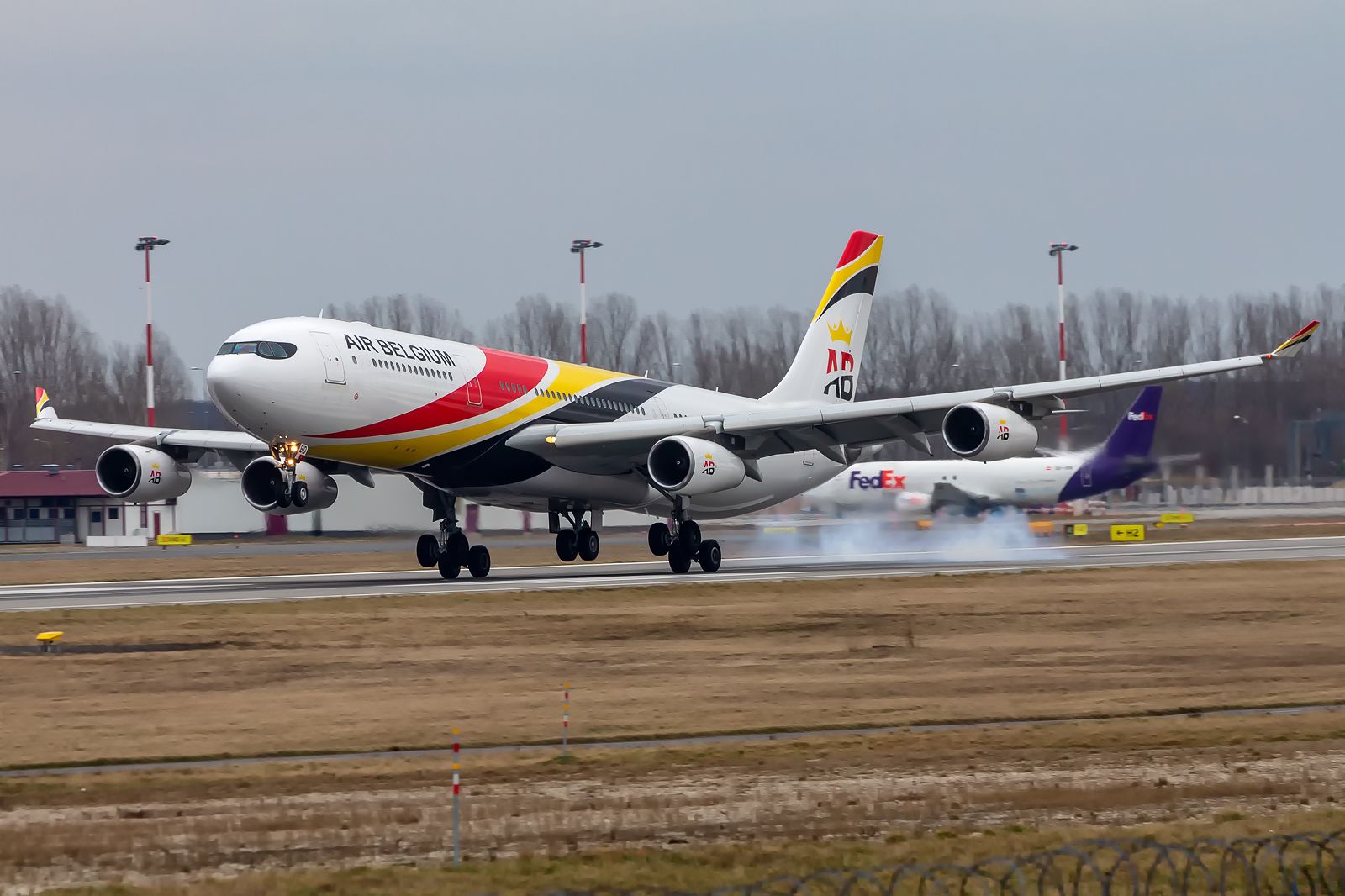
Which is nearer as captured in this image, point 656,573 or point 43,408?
point 656,573

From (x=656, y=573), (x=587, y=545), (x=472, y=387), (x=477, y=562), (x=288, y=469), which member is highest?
(x=472, y=387)

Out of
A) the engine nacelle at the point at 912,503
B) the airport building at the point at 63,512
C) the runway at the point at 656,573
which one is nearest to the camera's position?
the runway at the point at 656,573

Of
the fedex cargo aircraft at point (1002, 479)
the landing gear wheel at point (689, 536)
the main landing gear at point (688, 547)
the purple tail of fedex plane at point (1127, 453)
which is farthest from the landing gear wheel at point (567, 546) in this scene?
the fedex cargo aircraft at point (1002, 479)

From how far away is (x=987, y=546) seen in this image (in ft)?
177

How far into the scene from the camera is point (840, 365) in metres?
50.6

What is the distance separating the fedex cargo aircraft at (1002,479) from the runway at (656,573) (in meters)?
10.5

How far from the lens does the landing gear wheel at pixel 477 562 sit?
40.7m

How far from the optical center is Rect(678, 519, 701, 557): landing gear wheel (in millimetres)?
41938

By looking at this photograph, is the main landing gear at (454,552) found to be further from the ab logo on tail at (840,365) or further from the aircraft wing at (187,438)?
Answer: the ab logo on tail at (840,365)

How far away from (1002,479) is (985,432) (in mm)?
45429

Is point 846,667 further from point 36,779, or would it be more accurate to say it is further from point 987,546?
point 987,546

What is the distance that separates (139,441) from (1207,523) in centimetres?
4483

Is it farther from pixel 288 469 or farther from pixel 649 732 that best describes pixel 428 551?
pixel 649 732

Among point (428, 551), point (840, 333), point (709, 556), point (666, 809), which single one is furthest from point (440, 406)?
point (666, 809)
